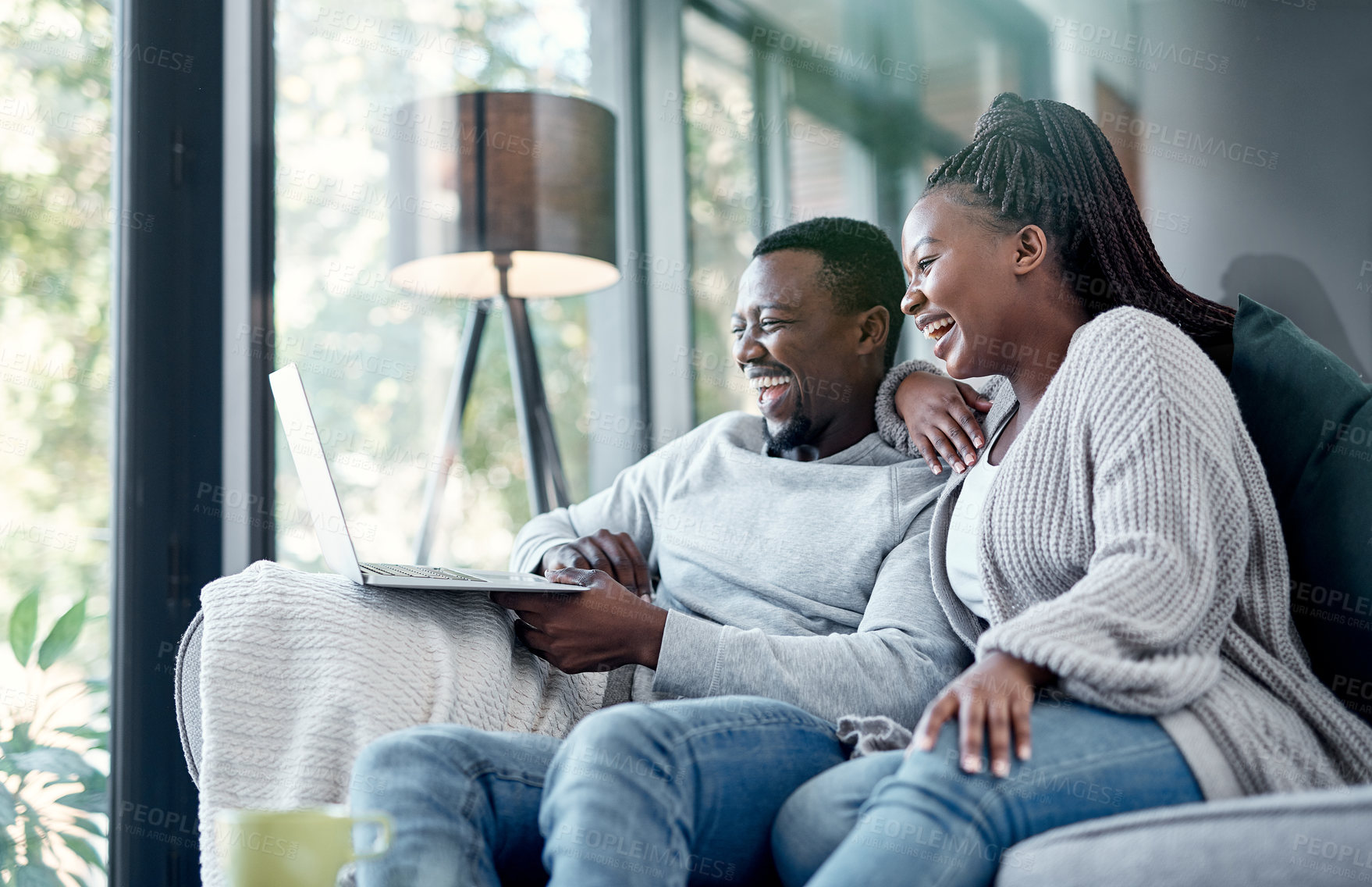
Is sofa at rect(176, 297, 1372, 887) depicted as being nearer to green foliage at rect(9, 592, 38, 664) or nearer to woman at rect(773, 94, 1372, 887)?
woman at rect(773, 94, 1372, 887)

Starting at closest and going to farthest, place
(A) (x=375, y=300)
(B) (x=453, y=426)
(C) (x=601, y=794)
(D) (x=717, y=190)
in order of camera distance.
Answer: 1. (C) (x=601, y=794)
2. (B) (x=453, y=426)
3. (A) (x=375, y=300)
4. (D) (x=717, y=190)

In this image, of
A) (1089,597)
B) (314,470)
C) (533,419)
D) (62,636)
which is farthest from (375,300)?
(1089,597)

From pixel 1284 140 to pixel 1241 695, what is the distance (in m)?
1.56

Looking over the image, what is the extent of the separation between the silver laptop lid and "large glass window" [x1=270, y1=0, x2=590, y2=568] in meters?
0.83

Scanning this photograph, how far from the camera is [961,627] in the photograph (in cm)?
131

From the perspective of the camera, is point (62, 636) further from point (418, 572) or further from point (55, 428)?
point (418, 572)

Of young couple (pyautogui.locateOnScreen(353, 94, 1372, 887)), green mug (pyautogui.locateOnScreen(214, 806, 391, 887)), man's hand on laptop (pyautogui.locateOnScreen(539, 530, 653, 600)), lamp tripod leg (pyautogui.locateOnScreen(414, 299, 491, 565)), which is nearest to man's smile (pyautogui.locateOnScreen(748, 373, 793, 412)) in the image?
young couple (pyautogui.locateOnScreen(353, 94, 1372, 887))

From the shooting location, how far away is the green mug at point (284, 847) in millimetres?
753

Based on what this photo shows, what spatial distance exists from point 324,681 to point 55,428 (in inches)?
38.5

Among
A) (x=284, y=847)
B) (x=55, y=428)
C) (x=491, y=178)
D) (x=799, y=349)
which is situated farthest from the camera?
(x=491, y=178)

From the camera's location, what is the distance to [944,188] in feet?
4.39

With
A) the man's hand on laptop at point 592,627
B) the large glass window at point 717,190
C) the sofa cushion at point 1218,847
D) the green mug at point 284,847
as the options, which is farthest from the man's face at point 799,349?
the large glass window at point 717,190

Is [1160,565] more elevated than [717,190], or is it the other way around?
[717,190]

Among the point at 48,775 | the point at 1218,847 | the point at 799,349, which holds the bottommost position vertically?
the point at 48,775
